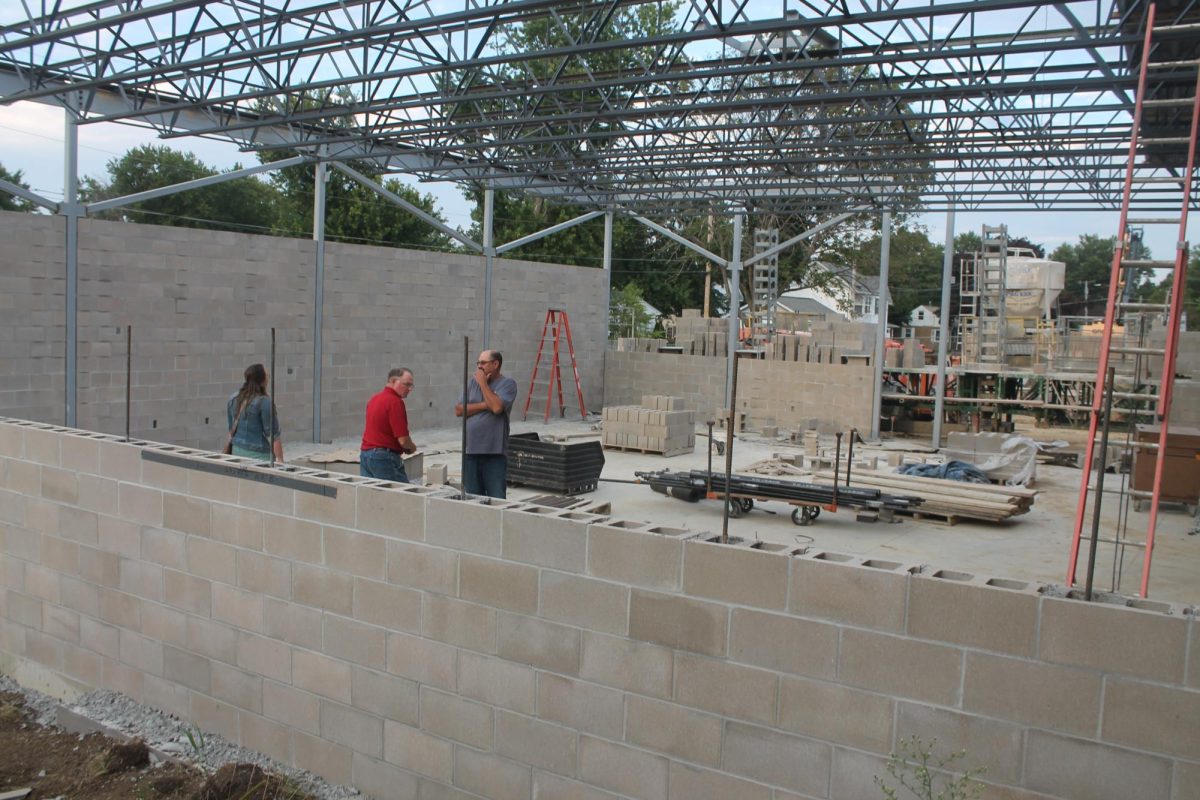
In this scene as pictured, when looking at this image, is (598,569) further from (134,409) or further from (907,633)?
(134,409)

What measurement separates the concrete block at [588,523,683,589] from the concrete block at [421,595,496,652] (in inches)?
27.5

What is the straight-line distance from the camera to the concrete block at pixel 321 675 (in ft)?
18.1

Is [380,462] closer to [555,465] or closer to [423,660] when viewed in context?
[423,660]

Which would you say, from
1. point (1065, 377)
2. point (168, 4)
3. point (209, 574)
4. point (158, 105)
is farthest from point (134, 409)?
point (1065, 377)

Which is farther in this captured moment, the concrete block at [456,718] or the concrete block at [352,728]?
the concrete block at [352,728]

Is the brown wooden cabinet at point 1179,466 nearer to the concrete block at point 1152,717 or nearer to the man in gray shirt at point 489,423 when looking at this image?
the man in gray shirt at point 489,423

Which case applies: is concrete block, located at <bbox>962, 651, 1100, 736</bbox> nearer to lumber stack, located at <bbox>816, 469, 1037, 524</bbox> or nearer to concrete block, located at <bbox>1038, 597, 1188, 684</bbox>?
concrete block, located at <bbox>1038, 597, 1188, 684</bbox>

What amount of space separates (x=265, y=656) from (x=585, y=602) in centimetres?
232

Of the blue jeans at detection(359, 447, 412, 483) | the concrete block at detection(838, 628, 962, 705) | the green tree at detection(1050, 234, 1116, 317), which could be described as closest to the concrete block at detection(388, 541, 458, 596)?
the concrete block at detection(838, 628, 962, 705)

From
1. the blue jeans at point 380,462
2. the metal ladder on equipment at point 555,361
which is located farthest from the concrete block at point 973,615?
the metal ladder on equipment at point 555,361

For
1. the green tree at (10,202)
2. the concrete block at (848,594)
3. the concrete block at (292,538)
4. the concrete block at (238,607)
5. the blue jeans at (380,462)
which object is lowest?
the concrete block at (238,607)

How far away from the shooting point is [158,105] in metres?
15.6

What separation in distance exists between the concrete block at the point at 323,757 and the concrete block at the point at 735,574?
2432 mm

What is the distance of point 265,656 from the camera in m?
5.87
